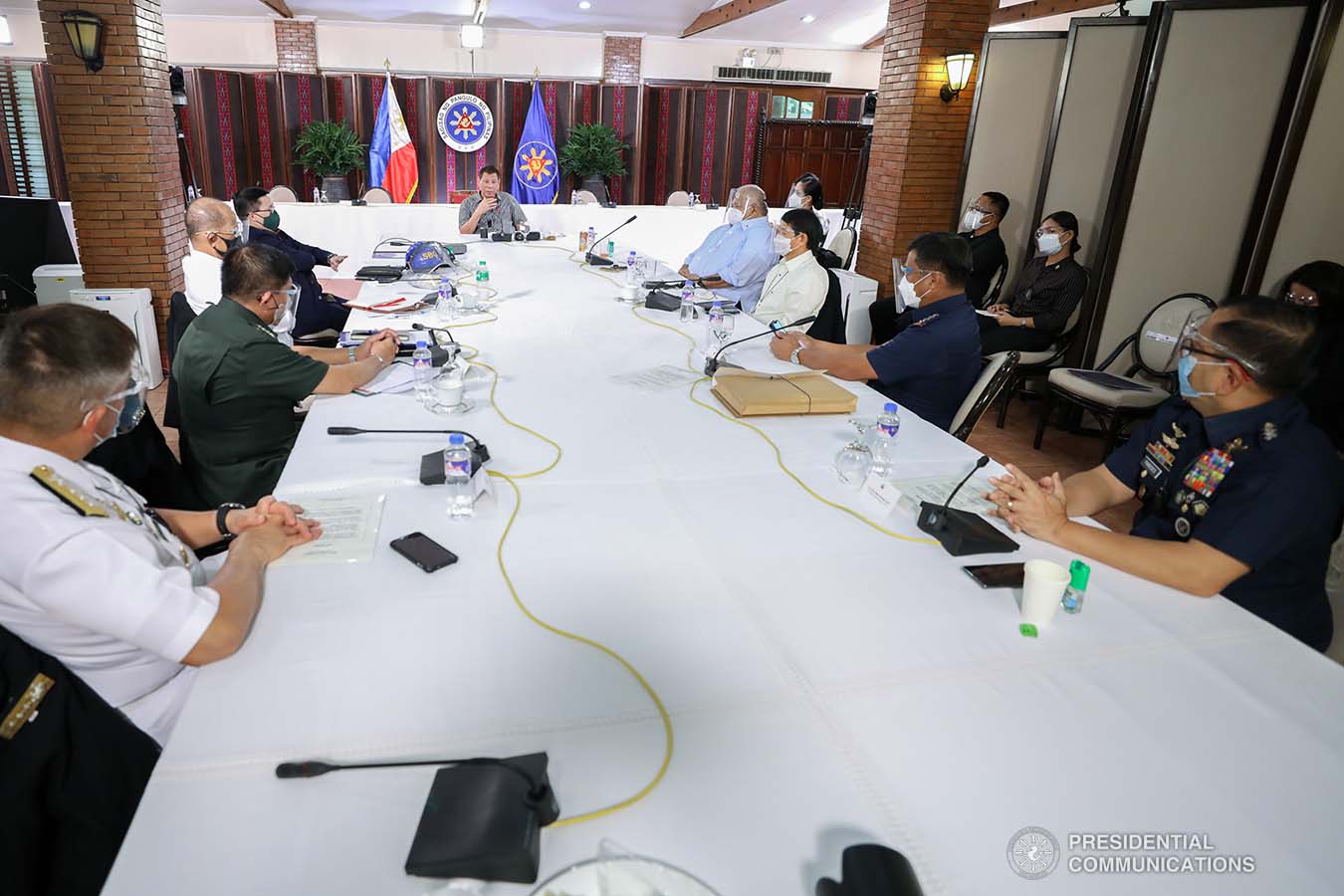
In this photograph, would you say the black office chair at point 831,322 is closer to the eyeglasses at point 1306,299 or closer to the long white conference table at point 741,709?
the eyeglasses at point 1306,299

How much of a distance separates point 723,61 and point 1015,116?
6777 mm

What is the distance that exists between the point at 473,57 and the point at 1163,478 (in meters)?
10.7

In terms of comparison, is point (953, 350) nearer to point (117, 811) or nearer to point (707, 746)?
point (707, 746)

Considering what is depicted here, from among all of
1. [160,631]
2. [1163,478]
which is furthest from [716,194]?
[160,631]

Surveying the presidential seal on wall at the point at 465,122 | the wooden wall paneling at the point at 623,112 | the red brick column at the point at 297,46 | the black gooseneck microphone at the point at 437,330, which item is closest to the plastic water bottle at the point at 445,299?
the black gooseneck microphone at the point at 437,330

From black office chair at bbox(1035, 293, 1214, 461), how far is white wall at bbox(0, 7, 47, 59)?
11.5 metres

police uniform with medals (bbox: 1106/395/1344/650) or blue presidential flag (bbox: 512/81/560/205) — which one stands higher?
blue presidential flag (bbox: 512/81/560/205)

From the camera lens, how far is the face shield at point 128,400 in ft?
4.09

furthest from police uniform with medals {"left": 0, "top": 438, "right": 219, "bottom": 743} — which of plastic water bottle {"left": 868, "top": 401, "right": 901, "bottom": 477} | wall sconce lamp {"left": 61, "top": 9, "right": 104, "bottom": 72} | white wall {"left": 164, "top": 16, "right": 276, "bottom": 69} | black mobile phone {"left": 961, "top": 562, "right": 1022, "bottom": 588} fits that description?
white wall {"left": 164, "top": 16, "right": 276, "bottom": 69}

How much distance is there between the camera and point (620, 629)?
1266 millimetres

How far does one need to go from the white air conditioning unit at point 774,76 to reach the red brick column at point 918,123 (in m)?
5.09

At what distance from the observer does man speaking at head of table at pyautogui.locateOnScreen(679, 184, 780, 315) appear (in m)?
4.61

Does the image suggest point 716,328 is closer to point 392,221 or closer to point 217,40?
point 392,221

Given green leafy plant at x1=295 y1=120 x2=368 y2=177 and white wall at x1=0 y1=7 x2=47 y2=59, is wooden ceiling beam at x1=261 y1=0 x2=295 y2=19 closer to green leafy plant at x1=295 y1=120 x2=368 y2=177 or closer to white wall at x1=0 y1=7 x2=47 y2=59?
green leafy plant at x1=295 y1=120 x2=368 y2=177
